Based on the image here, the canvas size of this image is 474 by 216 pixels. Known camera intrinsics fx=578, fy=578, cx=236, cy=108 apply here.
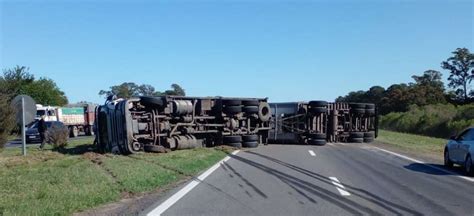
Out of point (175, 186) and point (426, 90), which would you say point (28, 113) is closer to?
point (175, 186)

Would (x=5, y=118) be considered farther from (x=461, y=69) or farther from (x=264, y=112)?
(x=461, y=69)

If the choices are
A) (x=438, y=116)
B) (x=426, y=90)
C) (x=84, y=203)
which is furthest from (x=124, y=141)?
(x=426, y=90)

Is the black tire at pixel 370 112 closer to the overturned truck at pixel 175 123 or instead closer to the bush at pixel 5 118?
the overturned truck at pixel 175 123

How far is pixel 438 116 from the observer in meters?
63.1

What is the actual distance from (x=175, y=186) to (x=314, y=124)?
70.5ft

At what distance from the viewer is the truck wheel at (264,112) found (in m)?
31.3

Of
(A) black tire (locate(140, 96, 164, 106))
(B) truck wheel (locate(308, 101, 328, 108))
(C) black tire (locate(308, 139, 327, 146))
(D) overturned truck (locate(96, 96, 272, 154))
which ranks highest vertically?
(A) black tire (locate(140, 96, 164, 106))

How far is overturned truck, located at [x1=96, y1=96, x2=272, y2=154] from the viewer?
2289cm

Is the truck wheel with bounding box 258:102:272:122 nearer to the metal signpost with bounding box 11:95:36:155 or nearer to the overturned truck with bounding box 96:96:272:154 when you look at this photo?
the overturned truck with bounding box 96:96:272:154

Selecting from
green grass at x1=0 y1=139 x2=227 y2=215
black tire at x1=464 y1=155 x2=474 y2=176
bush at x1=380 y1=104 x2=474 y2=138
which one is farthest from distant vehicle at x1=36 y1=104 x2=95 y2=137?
black tire at x1=464 y1=155 x2=474 y2=176

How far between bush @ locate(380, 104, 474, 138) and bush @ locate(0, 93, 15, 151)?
37563mm

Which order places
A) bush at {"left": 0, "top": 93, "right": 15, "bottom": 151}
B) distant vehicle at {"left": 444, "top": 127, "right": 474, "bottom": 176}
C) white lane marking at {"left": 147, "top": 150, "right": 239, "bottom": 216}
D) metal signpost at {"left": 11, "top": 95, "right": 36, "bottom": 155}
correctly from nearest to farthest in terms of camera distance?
white lane marking at {"left": 147, "top": 150, "right": 239, "bottom": 216}
distant vehicle at {"left": 444, "top": 127, "right": 474, "bottom": 176}
metal signpost at {"left": 11, "top": 95, "right": 36, "bottom": 155}
bush at {"left": 0, "top": 93, "right": 15, "bottom": 151}

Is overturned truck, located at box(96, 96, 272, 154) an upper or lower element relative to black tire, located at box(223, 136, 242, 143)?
upper

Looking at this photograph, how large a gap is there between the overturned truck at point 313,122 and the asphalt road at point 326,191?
14.5 metres
